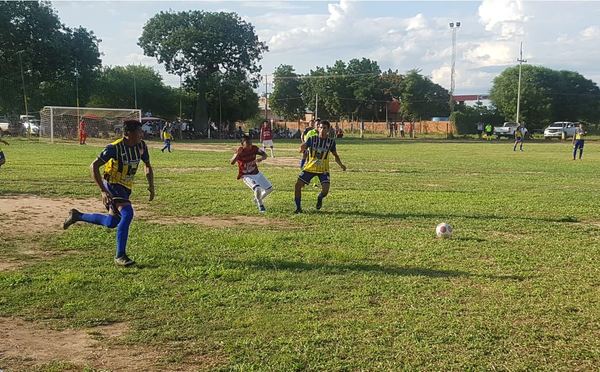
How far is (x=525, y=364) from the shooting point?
4477mm

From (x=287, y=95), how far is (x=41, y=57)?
4521cm

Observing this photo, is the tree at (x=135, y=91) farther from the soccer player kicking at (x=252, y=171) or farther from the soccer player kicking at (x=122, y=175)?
the soccer player kicking at (x=122, y=175)

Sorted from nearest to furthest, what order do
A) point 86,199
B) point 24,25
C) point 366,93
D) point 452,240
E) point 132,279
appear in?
point 132,279 → point 452,240 → point 86,199 → point 24,25 → point 366,93

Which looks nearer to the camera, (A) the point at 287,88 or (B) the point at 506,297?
(B) the point at 506,297

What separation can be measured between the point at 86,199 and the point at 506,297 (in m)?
10.1

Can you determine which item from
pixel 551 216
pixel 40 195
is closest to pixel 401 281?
pixel 551 216

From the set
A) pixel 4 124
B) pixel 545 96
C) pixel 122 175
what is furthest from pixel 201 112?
pixel 122 175

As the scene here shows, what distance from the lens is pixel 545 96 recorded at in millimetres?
76375

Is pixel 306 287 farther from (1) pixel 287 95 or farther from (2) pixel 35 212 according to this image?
(1) pixel 287 95

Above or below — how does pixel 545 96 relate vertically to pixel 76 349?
above

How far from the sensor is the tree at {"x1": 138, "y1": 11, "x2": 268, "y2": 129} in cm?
6006

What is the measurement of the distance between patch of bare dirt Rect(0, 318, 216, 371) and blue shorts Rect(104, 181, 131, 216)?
8.21 ft

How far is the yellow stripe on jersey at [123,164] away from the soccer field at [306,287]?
1059 millimetres

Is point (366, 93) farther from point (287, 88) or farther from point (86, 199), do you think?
point (86, 199)
